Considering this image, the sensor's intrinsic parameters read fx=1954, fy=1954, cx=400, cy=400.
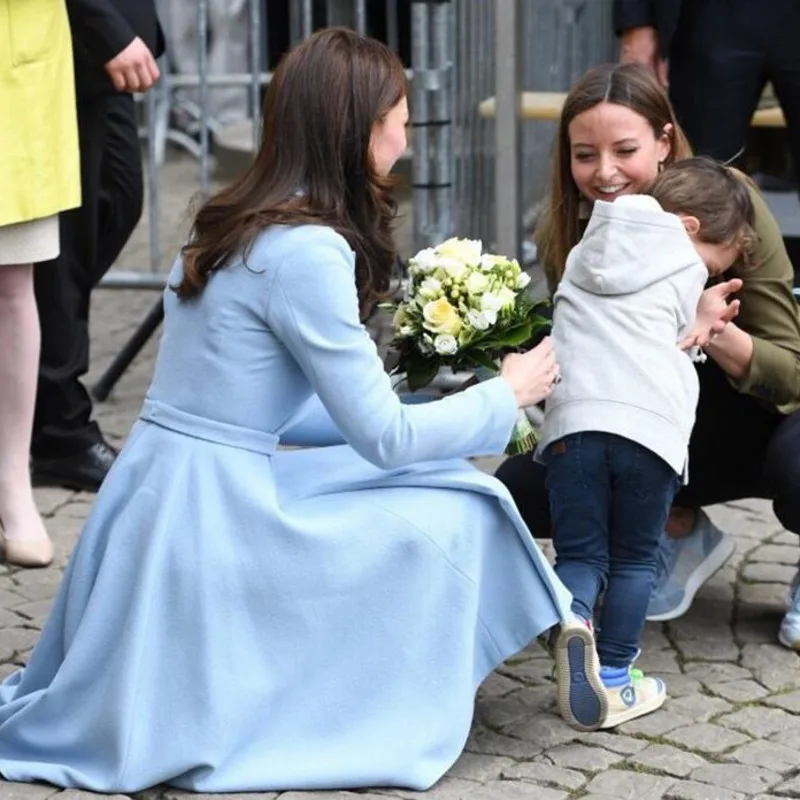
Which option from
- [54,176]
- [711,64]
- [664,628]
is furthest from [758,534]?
[54,176]

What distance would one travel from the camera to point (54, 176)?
14.2 ft

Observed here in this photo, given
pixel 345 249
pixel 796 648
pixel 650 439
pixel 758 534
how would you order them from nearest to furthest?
pixel 345 249 < pixel 650 439 < pixel 796 648 < pixel 758 534

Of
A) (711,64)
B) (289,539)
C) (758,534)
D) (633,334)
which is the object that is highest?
(711,64)

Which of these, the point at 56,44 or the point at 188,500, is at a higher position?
the point at 56,44

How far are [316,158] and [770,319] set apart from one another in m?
1.11

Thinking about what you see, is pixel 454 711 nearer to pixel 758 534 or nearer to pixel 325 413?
pixel 325 413

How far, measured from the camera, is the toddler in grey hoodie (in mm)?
3488

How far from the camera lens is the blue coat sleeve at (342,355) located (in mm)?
3203

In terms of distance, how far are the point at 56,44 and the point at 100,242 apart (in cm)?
103

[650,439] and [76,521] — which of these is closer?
[650,439]

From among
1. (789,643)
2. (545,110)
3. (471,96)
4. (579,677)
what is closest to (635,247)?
(579,677)

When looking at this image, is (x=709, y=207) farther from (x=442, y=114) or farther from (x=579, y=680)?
(x=442, y=114)

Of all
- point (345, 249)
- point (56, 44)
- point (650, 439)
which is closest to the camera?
point (345, 249)

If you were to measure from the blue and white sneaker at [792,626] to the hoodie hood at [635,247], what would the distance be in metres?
0.89
